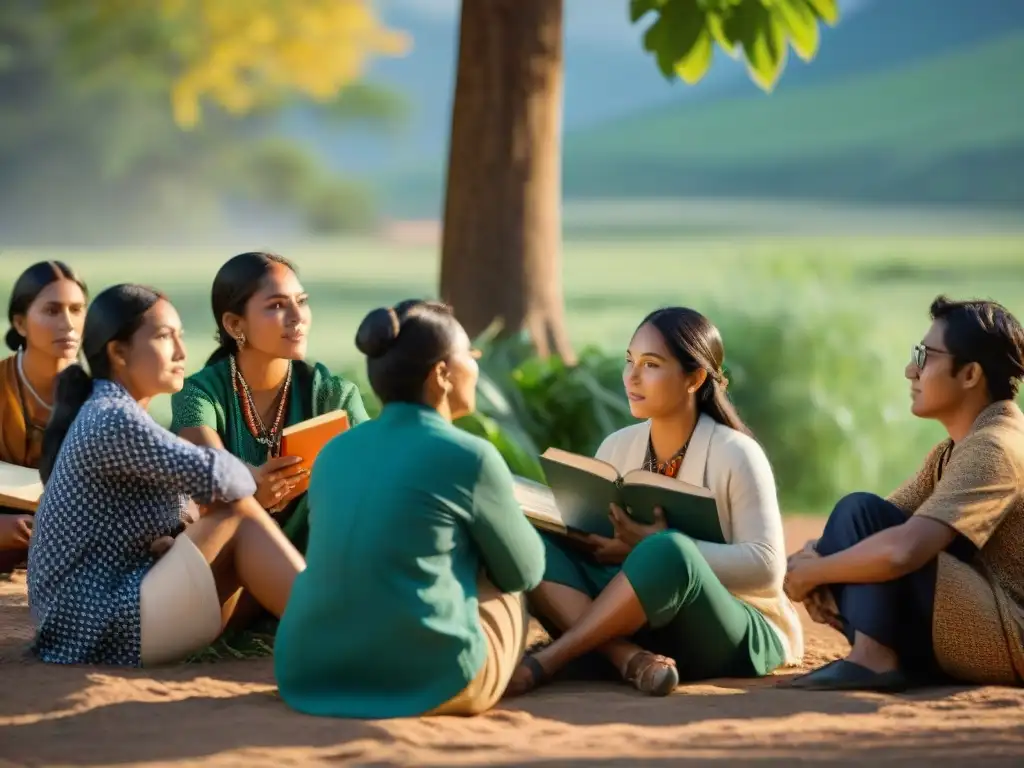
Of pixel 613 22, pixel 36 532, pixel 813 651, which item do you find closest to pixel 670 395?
pixel 813 651

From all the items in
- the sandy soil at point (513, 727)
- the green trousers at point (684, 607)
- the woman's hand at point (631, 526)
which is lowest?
the sandy soil at point (513, 727)

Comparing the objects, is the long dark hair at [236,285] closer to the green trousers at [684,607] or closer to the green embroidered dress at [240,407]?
the green embroidered dress at [240,407]

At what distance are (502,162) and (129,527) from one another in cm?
489

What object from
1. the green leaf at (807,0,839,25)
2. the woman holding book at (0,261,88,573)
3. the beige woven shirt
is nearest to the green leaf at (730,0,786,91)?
the green leaf at (807,0,839,25)

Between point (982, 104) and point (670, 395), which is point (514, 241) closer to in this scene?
point (670, 395)

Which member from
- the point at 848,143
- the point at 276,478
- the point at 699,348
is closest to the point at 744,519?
the point at 699,348

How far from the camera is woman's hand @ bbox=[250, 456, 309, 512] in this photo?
4891 mm

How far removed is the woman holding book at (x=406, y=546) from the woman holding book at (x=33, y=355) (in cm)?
219

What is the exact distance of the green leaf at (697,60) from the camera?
25.5ft

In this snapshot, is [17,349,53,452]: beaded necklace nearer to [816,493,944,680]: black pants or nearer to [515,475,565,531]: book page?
[515,475,565,531]: book page

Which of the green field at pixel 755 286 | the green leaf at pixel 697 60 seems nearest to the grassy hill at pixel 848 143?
the green field at pixel 755 286

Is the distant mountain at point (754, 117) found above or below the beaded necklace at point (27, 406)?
above

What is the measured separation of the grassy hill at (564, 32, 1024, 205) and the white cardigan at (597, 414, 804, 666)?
2067 centimetres

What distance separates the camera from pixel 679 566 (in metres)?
4.46
